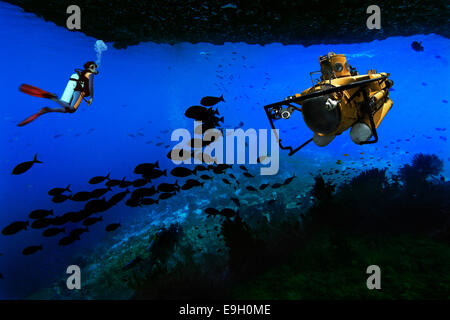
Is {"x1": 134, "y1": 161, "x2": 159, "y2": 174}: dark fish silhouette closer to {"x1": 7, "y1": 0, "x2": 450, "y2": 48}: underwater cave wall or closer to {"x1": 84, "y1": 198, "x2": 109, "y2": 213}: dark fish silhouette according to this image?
{"x1": 84, "y1": 198, "x2": 109, "y2": 213}: dark fish silhouette

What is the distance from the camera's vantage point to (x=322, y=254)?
5504 millimetres

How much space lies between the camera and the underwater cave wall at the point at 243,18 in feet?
22.1

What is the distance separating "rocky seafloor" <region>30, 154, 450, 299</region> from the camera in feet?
14.4

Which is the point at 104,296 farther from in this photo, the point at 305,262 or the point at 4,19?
the point at 4,19

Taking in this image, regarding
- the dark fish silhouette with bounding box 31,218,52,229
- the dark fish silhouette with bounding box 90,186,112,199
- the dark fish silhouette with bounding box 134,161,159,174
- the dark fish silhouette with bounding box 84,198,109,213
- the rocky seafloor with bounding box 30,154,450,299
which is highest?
the dark fish silhouette with bounding box 134,161,159,174

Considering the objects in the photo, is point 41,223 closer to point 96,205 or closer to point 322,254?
point 96,205

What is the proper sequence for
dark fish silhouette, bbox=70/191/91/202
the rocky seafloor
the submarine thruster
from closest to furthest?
the submarine thruster
the rocky seafloor
dark fish silhouette, bbox=70/191/91/202

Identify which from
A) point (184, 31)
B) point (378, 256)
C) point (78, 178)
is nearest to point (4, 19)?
point (184, 31)

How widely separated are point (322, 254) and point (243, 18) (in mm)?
8699

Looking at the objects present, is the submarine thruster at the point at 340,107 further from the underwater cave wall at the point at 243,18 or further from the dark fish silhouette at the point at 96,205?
the underwater cave wall at the point at 243,18

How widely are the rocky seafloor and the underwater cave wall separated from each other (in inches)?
268

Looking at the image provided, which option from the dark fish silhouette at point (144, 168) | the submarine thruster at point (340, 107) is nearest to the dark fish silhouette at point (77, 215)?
the dark fish silhouette at point (144, 168)

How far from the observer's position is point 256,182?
1612cm

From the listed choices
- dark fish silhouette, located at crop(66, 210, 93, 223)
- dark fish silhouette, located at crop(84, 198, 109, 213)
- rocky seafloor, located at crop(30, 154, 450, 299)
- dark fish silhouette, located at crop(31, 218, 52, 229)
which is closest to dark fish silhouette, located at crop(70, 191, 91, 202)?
dark fish silhouette, located at crop(84, 198, 109, 213)
